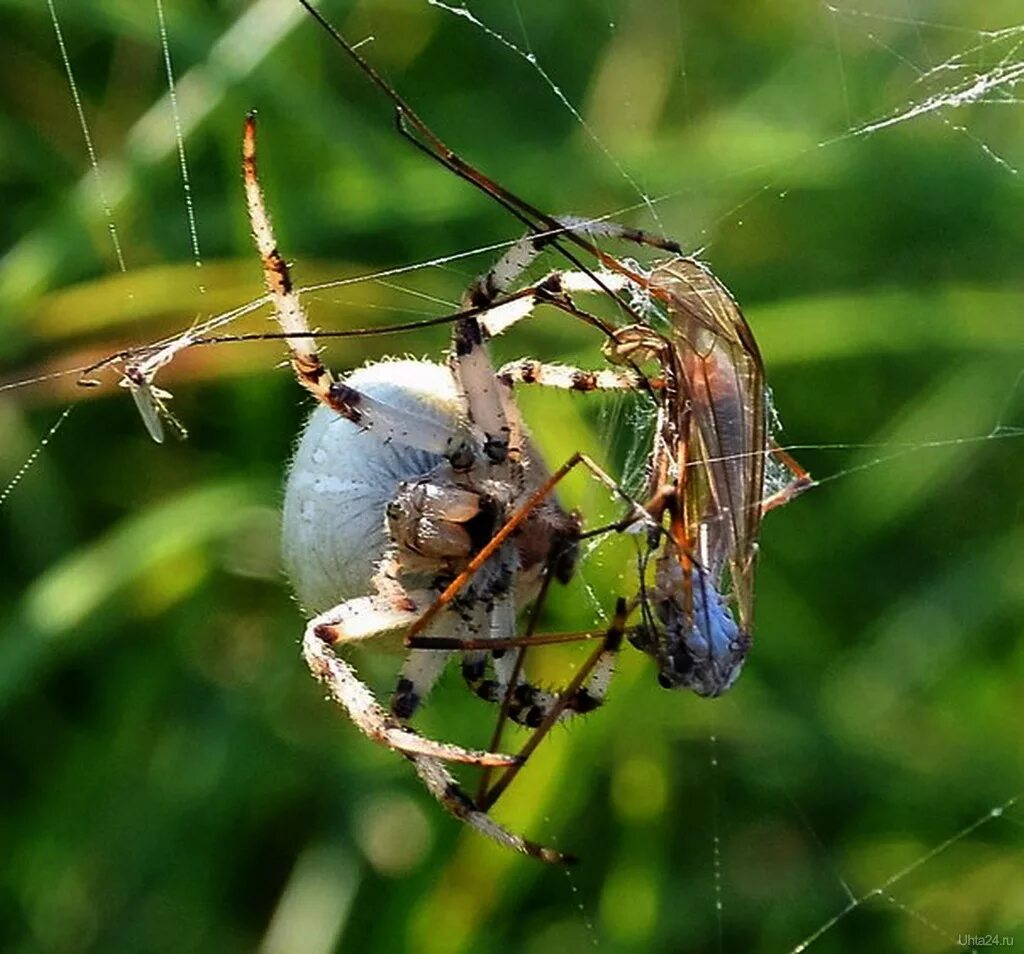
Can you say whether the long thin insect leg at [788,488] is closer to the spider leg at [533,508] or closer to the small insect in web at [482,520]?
the small insect in web at [482,520]

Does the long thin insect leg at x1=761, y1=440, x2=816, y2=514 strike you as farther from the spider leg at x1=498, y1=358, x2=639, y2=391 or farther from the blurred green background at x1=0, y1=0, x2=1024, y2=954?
the blurred green background at x1=0, y1=0, x2=1024, y2=954

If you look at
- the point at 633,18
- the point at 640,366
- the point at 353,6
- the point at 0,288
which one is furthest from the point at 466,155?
the point at 640,366

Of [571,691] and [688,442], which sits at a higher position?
[688,442]

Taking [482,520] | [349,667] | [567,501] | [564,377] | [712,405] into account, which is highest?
[712,405]

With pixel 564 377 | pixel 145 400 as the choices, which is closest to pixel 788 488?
pixel 564 377

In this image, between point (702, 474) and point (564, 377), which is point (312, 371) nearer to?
point (564, 377)

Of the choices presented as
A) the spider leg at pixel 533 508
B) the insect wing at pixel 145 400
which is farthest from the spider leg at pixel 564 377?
the insect wing at pixel 145 400

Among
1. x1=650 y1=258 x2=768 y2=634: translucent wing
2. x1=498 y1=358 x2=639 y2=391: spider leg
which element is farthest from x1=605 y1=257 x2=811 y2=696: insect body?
x1=498 y1=358 x2=639 y2=391: spider leg
